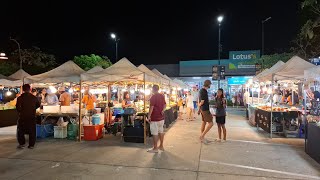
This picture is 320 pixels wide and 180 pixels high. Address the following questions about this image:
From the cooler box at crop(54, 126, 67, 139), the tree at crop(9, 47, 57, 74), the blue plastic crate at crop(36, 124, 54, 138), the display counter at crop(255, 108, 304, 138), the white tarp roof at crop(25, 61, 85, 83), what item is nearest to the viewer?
the white tarp roof at crop(25, 61, 85, 83)

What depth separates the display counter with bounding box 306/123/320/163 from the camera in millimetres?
6371

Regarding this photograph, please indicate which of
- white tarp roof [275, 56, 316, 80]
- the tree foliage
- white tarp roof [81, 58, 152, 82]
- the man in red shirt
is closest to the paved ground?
the man in red shirt

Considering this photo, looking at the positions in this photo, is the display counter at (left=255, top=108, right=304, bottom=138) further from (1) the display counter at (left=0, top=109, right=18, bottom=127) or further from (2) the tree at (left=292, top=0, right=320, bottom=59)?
(1) the display counter at (left=0, top=109, right=18, bottom=127)

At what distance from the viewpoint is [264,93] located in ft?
55.2

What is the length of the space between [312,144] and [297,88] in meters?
9.75

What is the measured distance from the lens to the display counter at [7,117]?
12583 millimetres

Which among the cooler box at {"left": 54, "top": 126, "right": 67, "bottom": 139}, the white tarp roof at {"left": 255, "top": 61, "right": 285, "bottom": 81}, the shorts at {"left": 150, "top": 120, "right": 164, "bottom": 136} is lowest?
the cooler box at {"left": 54, "top": 126, "right": 67, "bottom": 139}

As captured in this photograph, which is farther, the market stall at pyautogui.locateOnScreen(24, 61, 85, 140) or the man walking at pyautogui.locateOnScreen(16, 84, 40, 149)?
the market stall at pyautogui.locateOnScreen(24, 61, 85, 140)

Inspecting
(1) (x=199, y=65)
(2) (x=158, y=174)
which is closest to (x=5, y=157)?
(2) (x=158, y=174)

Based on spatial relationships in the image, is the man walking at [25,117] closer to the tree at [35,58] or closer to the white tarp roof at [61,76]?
the white tarp roof at [61,76]

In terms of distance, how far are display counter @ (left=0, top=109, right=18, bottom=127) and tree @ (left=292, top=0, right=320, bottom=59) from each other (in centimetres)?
1537

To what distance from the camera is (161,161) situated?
21.1 feet

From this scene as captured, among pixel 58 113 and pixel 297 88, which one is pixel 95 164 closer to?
pixel 58 113

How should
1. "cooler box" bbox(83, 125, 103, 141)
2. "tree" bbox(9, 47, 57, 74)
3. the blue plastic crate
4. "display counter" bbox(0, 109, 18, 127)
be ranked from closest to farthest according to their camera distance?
"cooler box" bbox(83, 125, 103, 141), the blue plastic crate, "display counter" bbox(0, 109, 18, 127), "tree" bbox(9, 47, 57, 74)
